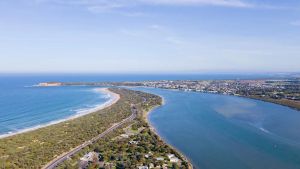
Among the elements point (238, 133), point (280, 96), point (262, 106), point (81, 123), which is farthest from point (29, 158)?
point (280, 96)

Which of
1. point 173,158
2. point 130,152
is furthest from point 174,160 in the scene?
point 130,152

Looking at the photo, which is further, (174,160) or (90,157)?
(90,157)

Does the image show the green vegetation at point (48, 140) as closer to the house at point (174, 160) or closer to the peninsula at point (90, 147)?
the peninsula at point (90, 147)

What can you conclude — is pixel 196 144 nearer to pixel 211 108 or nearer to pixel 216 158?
pixel 216 158

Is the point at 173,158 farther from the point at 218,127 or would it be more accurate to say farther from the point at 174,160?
the point at 218,127

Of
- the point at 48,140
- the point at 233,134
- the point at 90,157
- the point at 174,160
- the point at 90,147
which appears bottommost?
the point at 233,134

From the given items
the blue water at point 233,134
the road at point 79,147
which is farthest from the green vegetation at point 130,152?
the blue water at point 233,134

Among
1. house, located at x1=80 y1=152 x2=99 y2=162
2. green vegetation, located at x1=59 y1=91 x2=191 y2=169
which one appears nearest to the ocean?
green vegetation, located at x1=59 y1=91 x2=191 y2=169
